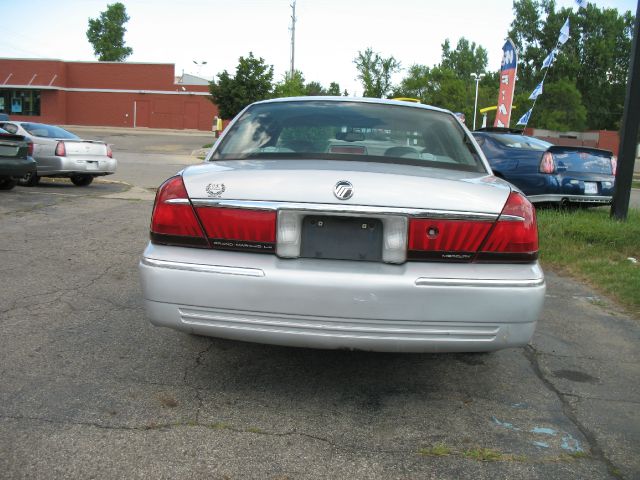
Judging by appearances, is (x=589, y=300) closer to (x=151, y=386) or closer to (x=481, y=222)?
(x=481, y=222)

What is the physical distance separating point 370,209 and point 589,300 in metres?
3.74

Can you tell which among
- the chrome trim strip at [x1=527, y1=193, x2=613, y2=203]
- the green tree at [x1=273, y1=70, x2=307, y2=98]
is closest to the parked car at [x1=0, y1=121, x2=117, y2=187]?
the chrome trim strip at [x1=527, y1=193, x2=613, y2=203]

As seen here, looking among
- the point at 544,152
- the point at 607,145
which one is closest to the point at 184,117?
the point at 607,145

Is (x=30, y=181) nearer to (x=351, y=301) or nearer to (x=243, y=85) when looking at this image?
(x=351, y=301)

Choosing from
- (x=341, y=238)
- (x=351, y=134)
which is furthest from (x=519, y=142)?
(x=341, y=238)

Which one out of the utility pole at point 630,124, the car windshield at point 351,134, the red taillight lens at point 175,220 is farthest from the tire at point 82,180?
the red taillight lens at point 175,220

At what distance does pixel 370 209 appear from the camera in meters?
2.86

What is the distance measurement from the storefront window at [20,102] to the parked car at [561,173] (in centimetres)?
5168

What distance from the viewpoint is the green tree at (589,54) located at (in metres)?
79.6

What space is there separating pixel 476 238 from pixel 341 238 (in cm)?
62

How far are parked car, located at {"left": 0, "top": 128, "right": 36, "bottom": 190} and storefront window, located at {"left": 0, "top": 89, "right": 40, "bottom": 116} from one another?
151 ft

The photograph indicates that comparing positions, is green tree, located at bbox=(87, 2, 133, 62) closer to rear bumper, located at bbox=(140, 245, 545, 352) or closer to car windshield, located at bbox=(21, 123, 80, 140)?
car windshield, located at bbox=(21, 123, 80, 140)

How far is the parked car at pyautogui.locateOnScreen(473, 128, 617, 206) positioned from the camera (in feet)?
32.4

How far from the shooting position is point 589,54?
80500 millimetres
